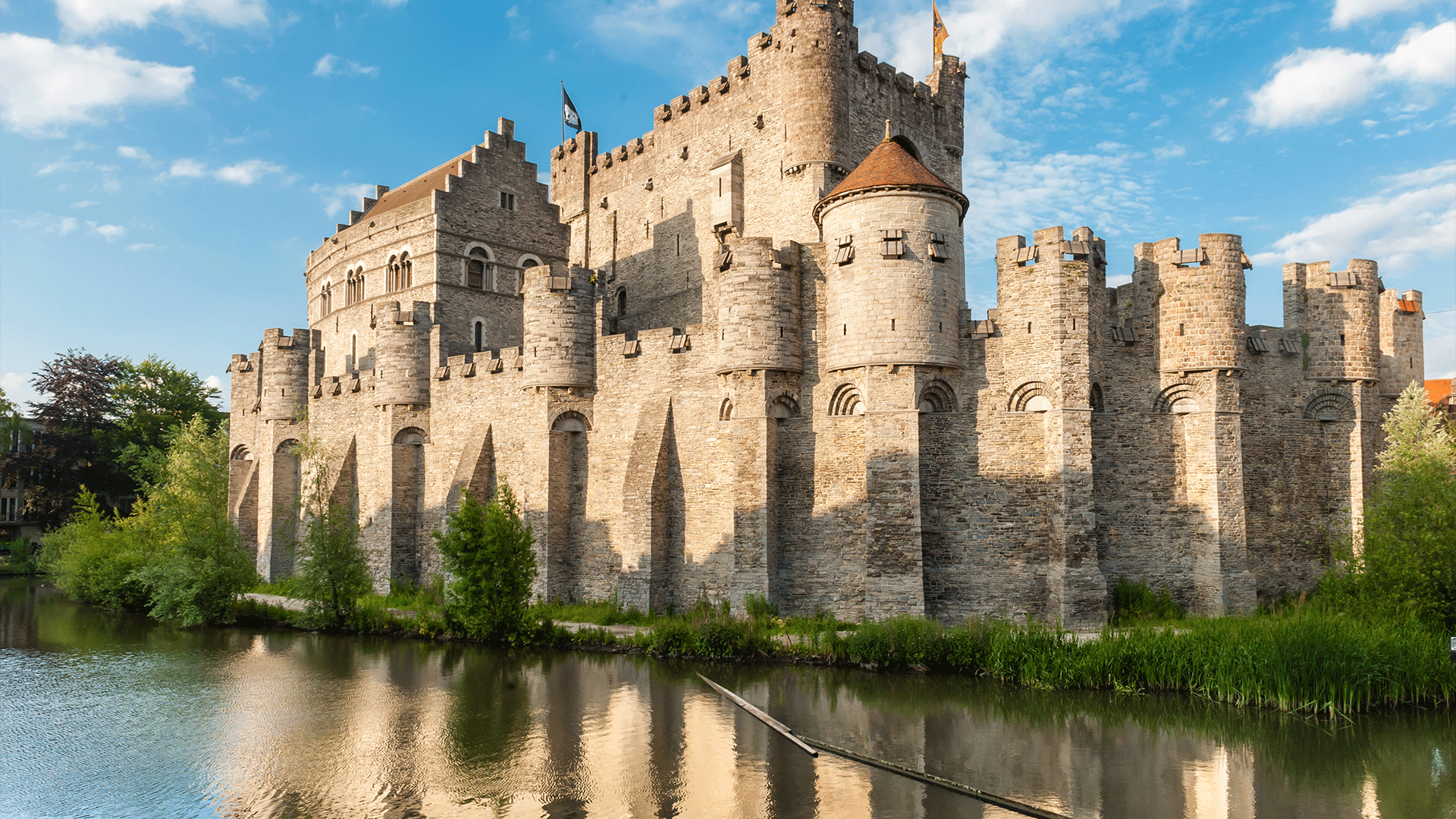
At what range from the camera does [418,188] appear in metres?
40.1

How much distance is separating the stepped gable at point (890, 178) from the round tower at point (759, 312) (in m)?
1.97

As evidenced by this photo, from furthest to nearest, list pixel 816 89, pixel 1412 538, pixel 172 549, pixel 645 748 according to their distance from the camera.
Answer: pixel 172 549 → pixel 816 89 → pixel 1412 538 → pixel 645 748

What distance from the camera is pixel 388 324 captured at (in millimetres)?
30469

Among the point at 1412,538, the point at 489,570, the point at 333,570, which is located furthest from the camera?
the point at 333,570

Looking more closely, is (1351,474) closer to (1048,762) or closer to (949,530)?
(949,530)

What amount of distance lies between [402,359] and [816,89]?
16137 millimetres

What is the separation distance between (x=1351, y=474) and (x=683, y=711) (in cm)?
1784

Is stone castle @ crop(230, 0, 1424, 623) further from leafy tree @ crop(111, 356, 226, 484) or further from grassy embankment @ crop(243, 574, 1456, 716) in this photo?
leafy tree @ crop(111, 356, 226, 484)

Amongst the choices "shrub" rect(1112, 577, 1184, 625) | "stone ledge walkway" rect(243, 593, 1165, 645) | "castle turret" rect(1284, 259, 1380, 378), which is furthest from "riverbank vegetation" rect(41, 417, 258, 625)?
"castle turret" rect(1284, 259, 1380, 378)

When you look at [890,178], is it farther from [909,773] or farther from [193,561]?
[193,561]

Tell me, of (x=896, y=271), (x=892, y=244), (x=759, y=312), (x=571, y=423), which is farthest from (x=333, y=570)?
(x=892, y=244)

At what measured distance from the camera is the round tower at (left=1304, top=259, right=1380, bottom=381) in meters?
22.0

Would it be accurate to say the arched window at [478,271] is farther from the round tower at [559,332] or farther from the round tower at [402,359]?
the round tower at [559,332]

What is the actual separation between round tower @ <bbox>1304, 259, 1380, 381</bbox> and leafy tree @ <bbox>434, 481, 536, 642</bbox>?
2009 centimetres
